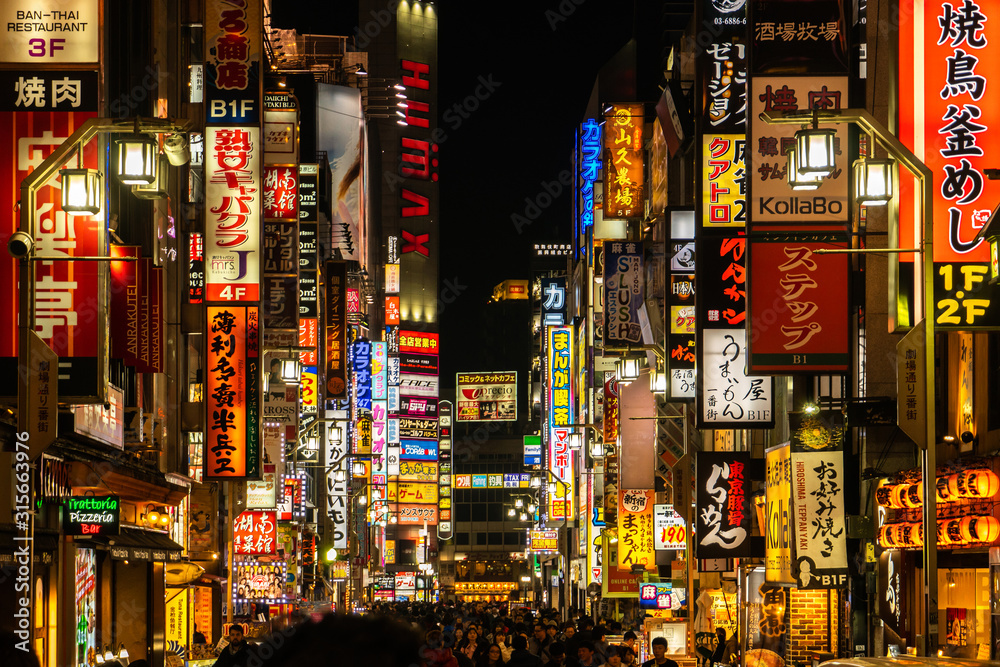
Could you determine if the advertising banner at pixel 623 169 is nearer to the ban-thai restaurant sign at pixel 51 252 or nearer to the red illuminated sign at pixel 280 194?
the red illuminated sign at pixel 280 194

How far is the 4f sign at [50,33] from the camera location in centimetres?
1683

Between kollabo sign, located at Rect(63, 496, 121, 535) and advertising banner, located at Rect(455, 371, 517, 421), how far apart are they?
103m

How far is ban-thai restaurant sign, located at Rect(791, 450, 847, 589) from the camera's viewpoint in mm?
19281

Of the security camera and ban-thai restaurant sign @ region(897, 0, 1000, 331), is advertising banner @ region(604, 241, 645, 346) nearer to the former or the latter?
ban-thai restaurant sign @ region(897, 0, 1000, 331)

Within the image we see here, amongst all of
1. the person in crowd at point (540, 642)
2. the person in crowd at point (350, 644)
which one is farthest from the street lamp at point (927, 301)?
the person in crowd at point (540, 642)

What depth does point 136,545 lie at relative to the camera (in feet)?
71.4

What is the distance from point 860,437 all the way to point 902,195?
7.33m

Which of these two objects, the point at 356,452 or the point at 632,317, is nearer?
the point at 632,317

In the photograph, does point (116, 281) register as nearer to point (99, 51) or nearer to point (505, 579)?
point (99, 51)

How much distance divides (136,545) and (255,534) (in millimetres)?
13510

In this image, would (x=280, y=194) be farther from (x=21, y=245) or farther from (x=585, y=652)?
(x=21, y=245)

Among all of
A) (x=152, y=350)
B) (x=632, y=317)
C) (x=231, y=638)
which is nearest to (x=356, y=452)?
(x=632, y=317)

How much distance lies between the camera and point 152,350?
72.6 feet

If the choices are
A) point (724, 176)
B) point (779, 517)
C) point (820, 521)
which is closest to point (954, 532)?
point (820, 521)
